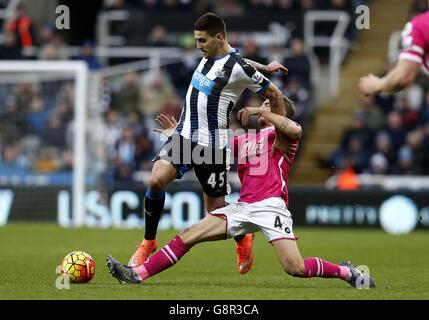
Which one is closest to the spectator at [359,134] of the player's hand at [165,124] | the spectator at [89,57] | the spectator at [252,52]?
the spectator at [252,52]

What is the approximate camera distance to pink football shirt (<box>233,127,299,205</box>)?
Result: 30.3ft

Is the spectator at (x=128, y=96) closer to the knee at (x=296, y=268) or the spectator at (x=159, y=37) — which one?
the spectator at (x=159, y=37)

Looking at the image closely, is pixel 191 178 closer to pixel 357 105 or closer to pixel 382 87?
pixel 357 105

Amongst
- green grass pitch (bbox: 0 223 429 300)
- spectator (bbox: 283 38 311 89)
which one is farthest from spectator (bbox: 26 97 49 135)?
spectator (bbox: 283 38 311 89)

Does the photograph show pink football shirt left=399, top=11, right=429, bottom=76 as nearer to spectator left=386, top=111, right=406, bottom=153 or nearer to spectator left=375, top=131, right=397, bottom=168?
spectator left=375, top=131, right=397, bottom=168

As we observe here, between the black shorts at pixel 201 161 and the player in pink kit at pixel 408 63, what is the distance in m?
2.74

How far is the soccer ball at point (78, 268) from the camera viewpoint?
9266 mm

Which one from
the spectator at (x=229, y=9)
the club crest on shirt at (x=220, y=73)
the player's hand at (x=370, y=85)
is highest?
the spectator at (x=229, y=9)

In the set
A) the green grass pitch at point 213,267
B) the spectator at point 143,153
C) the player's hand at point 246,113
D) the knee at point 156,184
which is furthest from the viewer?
the spectator at point 143,153

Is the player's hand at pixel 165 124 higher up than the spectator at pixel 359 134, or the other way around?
the player's hand at pixel 165 124
